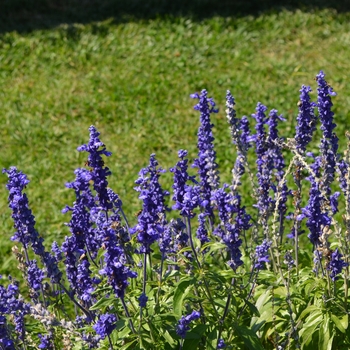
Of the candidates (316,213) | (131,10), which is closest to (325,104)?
(316,213)

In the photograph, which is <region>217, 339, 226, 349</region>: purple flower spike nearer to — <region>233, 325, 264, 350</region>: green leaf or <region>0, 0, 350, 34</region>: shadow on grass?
<region>233, 325, 264, 350</region>: green leaf

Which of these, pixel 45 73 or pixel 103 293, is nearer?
pixel 103 293

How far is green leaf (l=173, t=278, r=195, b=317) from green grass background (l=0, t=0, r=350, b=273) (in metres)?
3.55

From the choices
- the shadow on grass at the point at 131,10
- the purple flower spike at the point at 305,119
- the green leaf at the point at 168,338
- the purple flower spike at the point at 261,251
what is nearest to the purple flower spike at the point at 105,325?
the green leaf at the point at 168,338

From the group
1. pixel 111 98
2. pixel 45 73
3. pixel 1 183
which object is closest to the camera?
pixel 1 183

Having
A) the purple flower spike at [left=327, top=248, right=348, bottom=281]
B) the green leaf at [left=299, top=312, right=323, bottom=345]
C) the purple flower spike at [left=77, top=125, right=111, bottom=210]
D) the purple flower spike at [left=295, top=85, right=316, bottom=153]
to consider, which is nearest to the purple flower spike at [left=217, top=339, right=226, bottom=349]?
the green leaf at [left=299, top=312, right=323, bottom=345]

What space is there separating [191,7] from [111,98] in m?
3.12

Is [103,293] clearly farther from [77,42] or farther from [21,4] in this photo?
[21,4]

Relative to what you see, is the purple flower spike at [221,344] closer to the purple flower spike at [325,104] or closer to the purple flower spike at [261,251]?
the purple flower spike at [261,251]

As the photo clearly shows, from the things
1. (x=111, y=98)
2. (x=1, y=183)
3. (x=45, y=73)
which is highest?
(x=45, y=73)

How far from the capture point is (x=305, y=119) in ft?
12.9

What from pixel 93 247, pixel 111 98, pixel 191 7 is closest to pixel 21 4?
pixel 191 7

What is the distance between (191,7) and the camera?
11.5m

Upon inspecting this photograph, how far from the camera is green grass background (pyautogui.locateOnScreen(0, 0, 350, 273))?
8.06 meters
